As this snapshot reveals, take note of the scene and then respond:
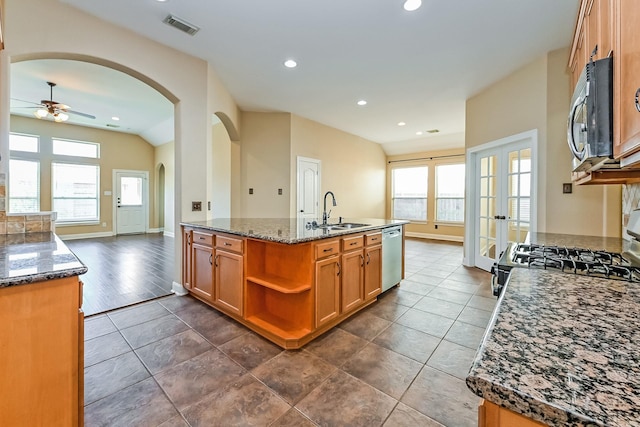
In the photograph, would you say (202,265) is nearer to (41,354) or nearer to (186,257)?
(186,257)

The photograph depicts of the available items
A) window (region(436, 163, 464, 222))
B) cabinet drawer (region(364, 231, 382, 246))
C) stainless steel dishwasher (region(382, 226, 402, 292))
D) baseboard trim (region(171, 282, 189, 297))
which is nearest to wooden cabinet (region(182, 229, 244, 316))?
baseboard trim (region(171, 282, 189, 297))

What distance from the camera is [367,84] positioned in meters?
4.10

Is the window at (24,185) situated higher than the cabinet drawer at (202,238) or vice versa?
the window at (24,185)

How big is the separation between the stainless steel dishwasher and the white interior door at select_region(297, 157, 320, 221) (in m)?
2.33

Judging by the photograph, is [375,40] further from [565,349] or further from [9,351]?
[9,351]

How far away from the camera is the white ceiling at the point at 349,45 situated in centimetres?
248

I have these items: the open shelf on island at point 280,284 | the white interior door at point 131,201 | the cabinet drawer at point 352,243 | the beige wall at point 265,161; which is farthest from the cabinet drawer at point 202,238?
the white interior door at point 131,201

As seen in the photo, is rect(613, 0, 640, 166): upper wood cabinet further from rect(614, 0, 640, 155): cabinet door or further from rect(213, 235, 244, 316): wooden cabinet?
rect(213, 235, 244, 316): wooden cabinet

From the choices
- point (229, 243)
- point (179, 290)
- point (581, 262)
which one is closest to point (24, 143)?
point (179, 290)

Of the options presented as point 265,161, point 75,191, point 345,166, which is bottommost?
point 75,191

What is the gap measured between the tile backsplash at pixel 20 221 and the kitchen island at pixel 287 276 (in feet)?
3.76

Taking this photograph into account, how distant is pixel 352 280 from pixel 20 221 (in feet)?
8.95

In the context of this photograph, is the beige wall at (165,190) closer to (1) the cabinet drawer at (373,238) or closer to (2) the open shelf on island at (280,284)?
(2) the open shelf on island at (280,284)

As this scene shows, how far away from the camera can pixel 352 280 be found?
261 cm
